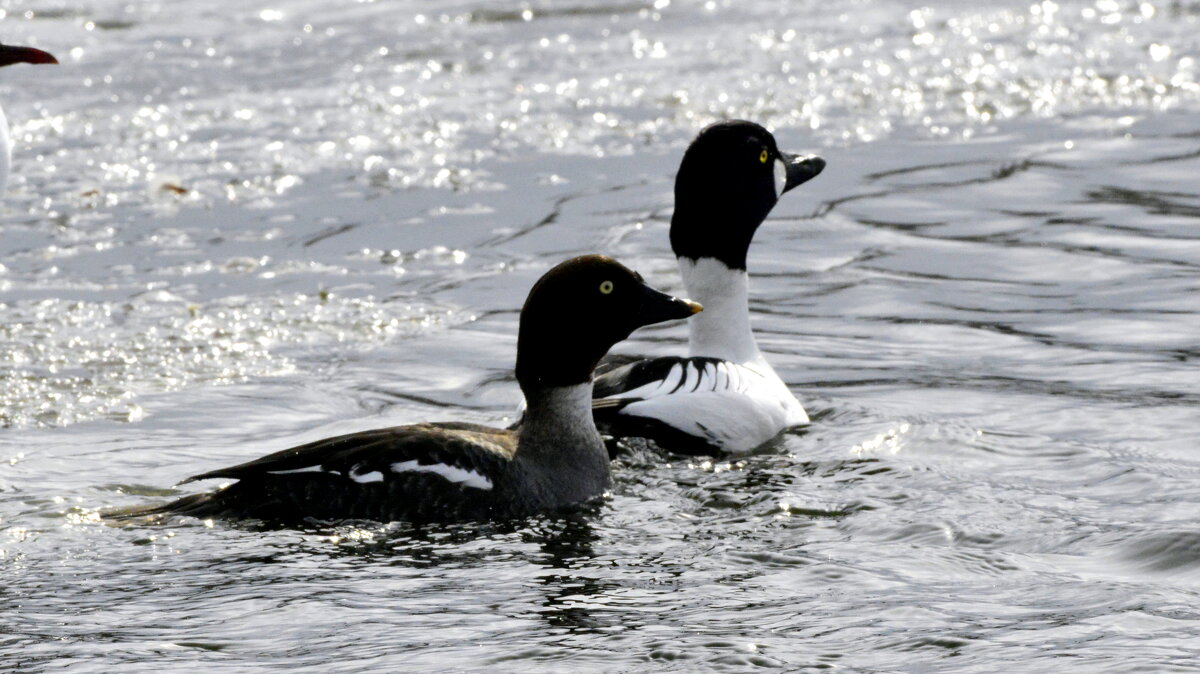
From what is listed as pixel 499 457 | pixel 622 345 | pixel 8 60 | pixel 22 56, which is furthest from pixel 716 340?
pixel 8 60

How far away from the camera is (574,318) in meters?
6.38

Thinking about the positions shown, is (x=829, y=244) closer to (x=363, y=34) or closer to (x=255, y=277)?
(x=255, y=277)

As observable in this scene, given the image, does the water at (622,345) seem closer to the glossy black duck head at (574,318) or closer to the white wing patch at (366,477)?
the white wing patch at (366,477)

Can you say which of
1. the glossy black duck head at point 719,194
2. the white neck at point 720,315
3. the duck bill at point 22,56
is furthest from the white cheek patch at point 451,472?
the duck bill at point 22,56

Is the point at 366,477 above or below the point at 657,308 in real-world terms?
below

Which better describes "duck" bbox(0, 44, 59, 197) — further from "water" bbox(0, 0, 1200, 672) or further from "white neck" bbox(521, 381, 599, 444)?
"white neck" bbox(521, 381, 599, 444)

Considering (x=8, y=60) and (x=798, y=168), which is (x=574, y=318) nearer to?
(x=798, y=168)

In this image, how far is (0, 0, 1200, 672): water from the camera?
16.9 feet

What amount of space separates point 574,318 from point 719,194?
4.66ft

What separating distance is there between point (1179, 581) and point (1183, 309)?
11.7ft

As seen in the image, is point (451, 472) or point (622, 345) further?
point (622, 345)

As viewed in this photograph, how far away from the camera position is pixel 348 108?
1276cm

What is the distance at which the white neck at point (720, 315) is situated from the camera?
24.5 feet

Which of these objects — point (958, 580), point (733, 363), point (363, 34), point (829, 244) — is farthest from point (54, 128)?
point (958, 580)
